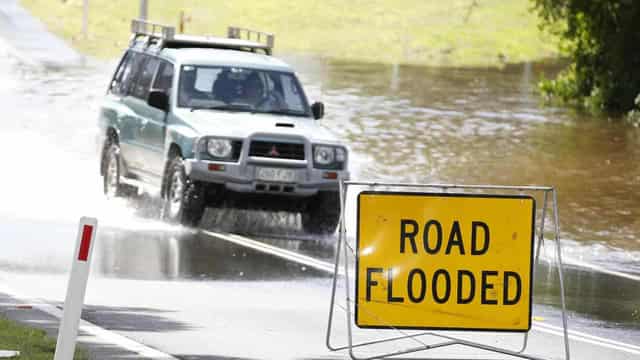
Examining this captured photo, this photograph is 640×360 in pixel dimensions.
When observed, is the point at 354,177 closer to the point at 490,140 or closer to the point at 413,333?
the point at 490,140

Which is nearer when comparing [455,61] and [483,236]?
[483,236]

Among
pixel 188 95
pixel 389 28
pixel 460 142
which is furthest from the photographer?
pixel 389 28

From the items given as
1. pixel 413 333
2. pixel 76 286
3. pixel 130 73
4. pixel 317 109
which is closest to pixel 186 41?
pixel 130 73

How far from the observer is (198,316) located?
12.3 meters

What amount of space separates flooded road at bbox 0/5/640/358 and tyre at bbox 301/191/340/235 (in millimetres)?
239

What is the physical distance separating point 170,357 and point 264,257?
5463 millimetres

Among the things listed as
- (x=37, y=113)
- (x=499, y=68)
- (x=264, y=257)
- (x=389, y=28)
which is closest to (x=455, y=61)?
(x=499, y=68)

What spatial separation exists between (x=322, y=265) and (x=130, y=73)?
5883mm

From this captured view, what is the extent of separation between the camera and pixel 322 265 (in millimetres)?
15508

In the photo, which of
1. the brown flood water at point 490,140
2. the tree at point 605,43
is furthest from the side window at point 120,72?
the tree at point 605,43

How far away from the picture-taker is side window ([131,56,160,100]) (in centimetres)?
1975

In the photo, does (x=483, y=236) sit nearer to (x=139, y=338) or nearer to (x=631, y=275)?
(x=139, y=338)

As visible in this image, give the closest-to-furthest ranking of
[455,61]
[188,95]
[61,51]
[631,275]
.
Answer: [631,275], [188,95], [61,51], [455,61]

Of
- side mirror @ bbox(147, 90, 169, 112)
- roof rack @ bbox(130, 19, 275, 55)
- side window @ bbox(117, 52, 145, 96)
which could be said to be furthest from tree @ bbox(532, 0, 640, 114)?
side mirror @ bbox(147, 90, 169, 112)
